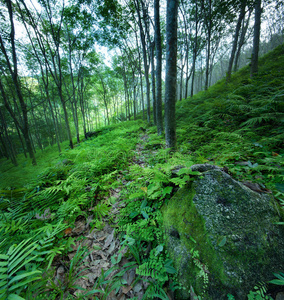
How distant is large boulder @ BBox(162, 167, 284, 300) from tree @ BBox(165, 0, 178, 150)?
2.16 meters

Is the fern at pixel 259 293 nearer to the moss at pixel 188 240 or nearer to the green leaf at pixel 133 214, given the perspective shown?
the moss at pixel 188 240

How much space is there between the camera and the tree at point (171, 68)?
2.86 meters

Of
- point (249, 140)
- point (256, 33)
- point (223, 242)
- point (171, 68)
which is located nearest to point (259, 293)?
point (223, 242)

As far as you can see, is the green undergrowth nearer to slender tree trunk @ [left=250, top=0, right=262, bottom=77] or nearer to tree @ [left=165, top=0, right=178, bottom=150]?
tree @ [left=165, top=0, right=178, bottom=150]

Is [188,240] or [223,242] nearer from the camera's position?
[223,242]

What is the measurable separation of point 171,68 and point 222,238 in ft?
11.6

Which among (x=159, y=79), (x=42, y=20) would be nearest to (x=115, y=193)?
(x=159, y=79)

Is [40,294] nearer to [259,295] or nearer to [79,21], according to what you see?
[259,295]

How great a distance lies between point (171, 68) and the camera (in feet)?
10.3

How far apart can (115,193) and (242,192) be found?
2.22 meters

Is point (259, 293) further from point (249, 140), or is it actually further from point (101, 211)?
point (249, 140)

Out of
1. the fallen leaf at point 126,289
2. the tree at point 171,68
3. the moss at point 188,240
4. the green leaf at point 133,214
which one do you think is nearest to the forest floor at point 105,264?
the fallen leaf at point 126,289

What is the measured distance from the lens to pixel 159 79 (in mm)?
6113

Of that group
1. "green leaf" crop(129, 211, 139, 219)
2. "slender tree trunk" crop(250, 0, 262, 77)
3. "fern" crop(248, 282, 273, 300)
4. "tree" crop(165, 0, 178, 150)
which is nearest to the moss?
"fern" crop(248, 282, 273, 300)
